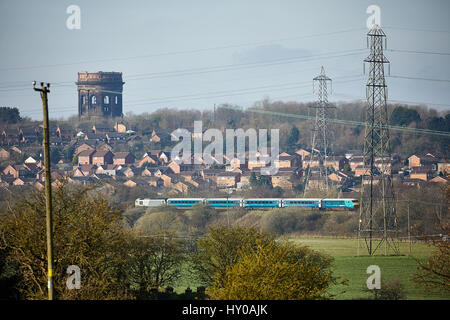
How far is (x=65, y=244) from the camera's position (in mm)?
16031

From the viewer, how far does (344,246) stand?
3609 centimetres

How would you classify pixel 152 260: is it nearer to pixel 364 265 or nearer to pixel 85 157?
pixel 364 265

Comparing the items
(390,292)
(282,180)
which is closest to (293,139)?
(282,180)

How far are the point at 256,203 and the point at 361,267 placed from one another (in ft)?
66.5

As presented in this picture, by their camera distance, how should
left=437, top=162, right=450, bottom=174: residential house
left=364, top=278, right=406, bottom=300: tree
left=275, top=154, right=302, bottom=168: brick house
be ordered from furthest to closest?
1. left=275, top=154, right=302, bottom=168: brick house
2. left=364, top=278, right=406, bottom=300: tree
3. left=437, top=162, right=450, bottom=174: residential house

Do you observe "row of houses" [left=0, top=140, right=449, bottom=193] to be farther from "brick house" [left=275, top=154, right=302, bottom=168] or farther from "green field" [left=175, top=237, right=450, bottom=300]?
"green field" [left=175, top=237, right=450, bottom=300]

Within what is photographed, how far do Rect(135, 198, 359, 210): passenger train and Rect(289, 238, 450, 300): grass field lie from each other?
8.75 m

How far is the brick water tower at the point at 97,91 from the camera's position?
350 ft

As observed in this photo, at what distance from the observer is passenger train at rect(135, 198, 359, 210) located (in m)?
47.5

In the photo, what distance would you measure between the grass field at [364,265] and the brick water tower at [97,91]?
241ft

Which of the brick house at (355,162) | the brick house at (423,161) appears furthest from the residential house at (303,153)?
the brick house at (423,161)

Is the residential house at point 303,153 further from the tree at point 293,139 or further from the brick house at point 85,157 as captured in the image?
the brick house at point 85,157

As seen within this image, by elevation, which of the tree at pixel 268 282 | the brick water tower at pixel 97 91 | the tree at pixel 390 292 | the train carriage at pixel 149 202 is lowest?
the tree at pixel 390 292

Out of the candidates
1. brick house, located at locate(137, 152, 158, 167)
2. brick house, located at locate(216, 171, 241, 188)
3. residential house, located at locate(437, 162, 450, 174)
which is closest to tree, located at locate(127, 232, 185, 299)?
residential house, located at locate(437, 162, 450, 174)
